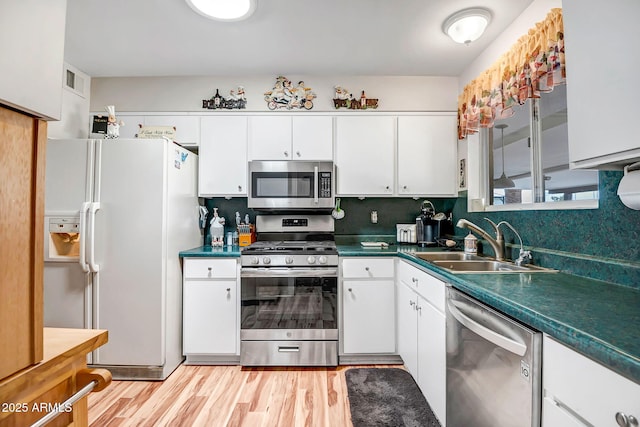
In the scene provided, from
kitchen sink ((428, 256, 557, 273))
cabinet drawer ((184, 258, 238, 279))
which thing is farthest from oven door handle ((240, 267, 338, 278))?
kitchen sink ((428, 256, 557, 273))

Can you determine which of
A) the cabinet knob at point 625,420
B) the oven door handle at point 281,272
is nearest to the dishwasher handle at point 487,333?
the cabinet knob at point 625,420

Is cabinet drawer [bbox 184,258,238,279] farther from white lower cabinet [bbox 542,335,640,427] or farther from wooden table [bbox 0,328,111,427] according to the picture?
white lower cabinet [bbox 542,335,640,427]

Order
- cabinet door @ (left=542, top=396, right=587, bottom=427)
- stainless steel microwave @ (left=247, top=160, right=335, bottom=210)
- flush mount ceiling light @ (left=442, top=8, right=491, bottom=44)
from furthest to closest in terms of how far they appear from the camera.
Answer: stainless steel microwave @ (left=247, top=160, right=335, bottom=210) < flush mount ceiling light @ (left=442, top=8, right=491, bottom=44) < cabinet door @ (left=542, top=396, right=587, bottom=427)

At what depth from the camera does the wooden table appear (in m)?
0.52

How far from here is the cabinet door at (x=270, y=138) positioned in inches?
110

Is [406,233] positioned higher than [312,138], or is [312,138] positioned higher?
[312,138]

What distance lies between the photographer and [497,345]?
3.64 feet

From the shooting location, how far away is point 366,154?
282 cm

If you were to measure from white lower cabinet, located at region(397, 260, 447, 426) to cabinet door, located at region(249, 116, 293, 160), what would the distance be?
1.43 metres

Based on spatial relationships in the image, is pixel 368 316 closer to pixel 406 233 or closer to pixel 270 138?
pixel 406 233

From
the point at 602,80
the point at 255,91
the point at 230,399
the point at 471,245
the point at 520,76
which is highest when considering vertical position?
the point at 255,91

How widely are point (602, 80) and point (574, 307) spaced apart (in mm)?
733

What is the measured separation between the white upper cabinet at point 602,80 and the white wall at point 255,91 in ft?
5.74

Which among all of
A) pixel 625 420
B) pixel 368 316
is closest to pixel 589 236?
pixel 625 420
